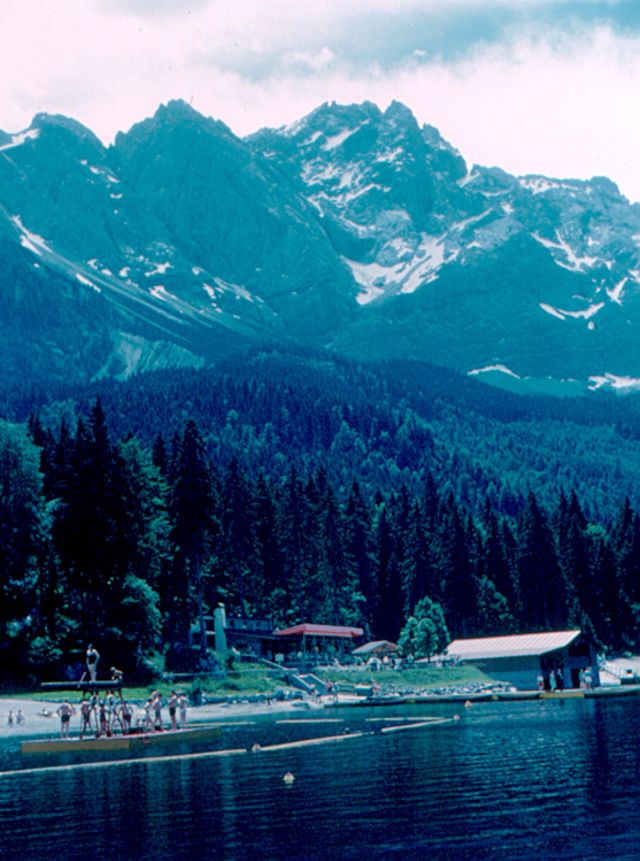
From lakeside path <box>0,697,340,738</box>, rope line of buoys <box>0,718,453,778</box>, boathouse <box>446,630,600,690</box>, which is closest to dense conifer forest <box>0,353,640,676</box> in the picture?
lakeside path <box>0,697,340,738</box>

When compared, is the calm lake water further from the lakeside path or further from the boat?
the lakeside path

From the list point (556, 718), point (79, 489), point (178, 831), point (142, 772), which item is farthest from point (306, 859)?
Answer: point (79, 489)

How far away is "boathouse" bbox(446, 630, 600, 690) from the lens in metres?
112

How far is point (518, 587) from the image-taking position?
13950 centimetres

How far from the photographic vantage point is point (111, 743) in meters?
56.3

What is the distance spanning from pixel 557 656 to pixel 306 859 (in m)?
91.2

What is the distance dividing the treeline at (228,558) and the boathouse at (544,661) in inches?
598

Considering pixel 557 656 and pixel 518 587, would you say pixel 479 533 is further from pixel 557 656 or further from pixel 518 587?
pixel 557 656

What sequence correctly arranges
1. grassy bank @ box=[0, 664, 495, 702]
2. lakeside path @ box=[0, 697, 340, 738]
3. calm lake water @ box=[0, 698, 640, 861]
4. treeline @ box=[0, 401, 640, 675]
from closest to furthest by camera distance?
calm lake water @ box=[0, 698, 640, 861], lakeside path @ box=[0, 697, 340, 738], grassy bank @ box=[0, 664, 495, 702], treeline @ box=[0, 401, 640, 675]

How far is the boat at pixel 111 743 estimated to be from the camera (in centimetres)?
5497

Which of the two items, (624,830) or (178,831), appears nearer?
(624,830)

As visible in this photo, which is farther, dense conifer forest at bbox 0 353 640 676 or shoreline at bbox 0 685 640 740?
dense conifer forest at bbox 0 353 640 676

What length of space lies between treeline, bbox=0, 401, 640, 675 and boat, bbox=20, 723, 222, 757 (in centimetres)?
2675

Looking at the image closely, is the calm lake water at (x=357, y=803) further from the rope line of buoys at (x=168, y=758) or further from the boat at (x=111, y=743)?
the boat at (x=111, y=743)
